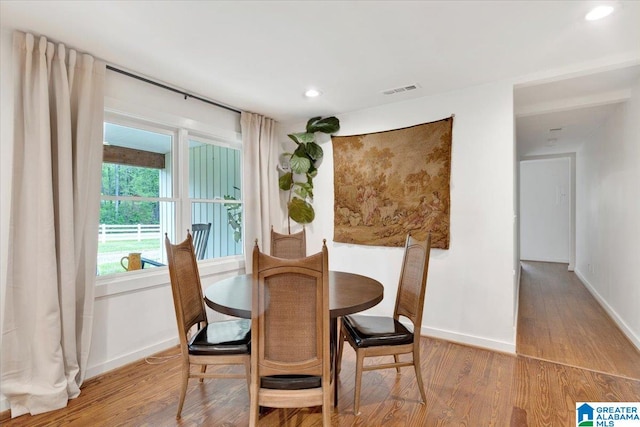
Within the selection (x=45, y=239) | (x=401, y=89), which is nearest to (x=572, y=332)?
(x=401, y=89)

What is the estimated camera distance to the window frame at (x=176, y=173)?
255cm

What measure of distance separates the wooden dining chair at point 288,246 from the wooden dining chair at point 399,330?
37.6 inches

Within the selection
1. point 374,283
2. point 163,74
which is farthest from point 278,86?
point 374,283

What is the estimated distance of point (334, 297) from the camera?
1.86 m

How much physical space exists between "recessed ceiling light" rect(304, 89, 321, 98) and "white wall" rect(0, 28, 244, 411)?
1.13 meters

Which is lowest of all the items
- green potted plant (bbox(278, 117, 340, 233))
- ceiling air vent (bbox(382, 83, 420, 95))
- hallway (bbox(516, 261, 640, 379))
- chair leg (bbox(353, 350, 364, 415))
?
hallway (bbox(516, 261, 640, 379))

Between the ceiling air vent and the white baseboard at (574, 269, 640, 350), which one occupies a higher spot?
the ceiling air vent

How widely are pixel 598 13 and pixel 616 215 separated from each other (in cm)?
247

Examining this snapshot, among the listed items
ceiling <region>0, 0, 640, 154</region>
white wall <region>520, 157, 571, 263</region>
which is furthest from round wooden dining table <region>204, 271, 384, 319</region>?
white wall <region>520, 157, 571, 263</region>

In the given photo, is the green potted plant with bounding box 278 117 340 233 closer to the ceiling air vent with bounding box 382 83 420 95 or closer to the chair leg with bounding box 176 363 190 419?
the ceiling air vent with bounding box 382 83 420 95

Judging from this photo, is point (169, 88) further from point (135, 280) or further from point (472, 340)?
point (472, 340)

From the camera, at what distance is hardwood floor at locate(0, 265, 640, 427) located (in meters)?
1.87

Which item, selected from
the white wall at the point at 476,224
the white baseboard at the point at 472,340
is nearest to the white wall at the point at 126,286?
the white wall at the point at 476,224

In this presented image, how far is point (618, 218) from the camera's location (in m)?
3.29
